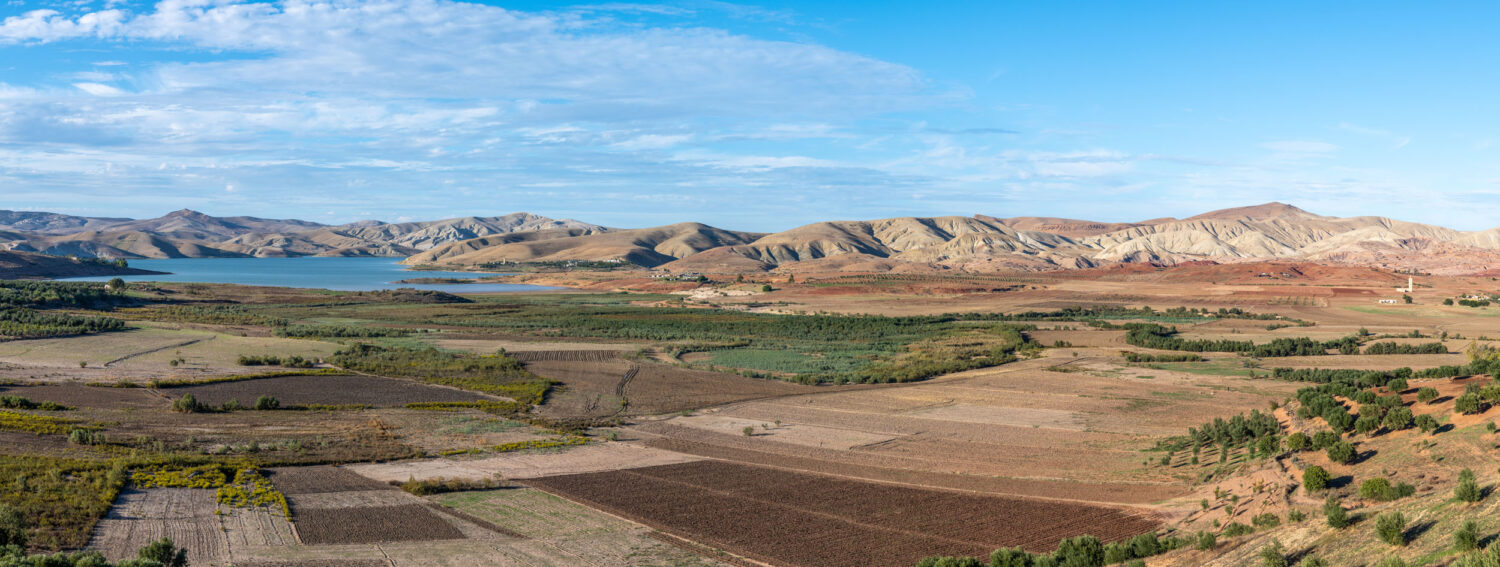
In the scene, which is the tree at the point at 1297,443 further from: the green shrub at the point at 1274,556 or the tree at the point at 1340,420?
the green shrub at the point at 1274,556

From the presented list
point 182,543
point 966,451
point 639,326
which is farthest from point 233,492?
point 639,326

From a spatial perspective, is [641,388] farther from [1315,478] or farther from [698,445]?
[1315,478]

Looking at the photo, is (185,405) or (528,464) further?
(185,405)

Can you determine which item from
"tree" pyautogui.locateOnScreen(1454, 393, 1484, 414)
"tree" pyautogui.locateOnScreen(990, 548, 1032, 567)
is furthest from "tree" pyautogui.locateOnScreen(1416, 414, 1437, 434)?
"tree" pyautogui.locateOnScreen(990, 548, 1032, 567)

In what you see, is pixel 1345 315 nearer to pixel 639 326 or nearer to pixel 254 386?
pixel 639 326

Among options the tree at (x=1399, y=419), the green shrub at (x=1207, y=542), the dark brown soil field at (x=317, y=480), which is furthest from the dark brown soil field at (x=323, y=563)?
the tree at (x=1399, y=419)

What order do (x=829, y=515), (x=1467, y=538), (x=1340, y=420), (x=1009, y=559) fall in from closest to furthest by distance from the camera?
(x=1467, y=538), (x=1009, y=559), (x=829, y=515), (x=1340, y=420)

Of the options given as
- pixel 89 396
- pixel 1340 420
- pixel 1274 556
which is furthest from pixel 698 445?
pixel 89 396
